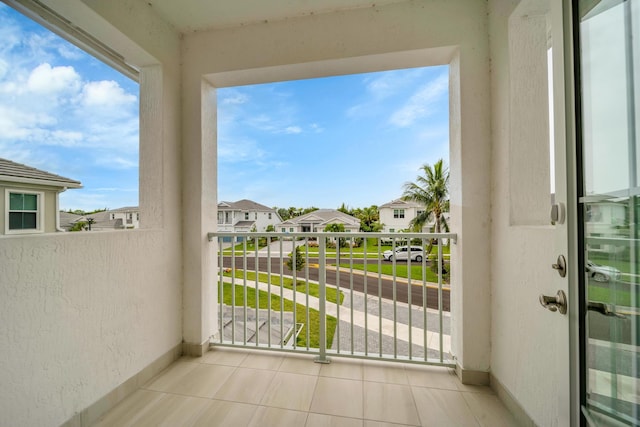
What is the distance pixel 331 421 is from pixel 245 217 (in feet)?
5.36

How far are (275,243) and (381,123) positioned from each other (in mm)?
1708

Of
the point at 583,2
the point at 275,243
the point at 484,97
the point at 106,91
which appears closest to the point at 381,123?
the point at 484,97

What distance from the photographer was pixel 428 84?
88.0 inches

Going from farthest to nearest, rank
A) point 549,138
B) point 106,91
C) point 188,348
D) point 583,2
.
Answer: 1. point 188,348
2. point 106,91
3. point 549,138
4. point 583,2

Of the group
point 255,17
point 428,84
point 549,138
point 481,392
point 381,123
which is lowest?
point 481,392

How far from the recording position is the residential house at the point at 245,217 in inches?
86.4

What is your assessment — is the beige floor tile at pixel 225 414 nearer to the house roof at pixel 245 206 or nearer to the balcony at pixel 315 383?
the balcony at pixel 315 383

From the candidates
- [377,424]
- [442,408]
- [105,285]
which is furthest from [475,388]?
[105,285]

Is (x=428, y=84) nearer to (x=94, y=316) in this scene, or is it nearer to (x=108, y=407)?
(x=94, y=316)

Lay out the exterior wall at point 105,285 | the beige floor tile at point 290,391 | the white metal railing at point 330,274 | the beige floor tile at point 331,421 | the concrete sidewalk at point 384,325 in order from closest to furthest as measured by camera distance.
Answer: the exterior wall at point 105,285 < the beige floor tile at point 331,421 < the beige floor tile at point 290,391 < the white metal railing at point 330,274 < the concrete sidewalk at point 384,325

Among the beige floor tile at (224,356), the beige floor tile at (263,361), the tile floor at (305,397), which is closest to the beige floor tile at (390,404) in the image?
the tile floor at (305,397)

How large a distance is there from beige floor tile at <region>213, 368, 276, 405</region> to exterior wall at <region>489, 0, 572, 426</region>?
149cm

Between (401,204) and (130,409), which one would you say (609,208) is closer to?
(401,204)

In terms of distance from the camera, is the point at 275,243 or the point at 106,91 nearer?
the point at 106,91
